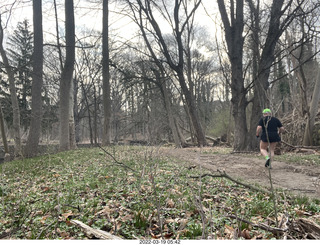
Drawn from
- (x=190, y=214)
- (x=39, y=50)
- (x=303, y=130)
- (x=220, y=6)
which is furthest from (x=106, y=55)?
(x=190, y=214)

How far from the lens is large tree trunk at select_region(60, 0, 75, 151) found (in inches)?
478

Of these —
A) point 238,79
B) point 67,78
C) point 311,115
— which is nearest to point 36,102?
point 67,78

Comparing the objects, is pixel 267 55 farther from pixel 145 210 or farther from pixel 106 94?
pixel 145 210

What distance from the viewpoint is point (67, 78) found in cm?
1233

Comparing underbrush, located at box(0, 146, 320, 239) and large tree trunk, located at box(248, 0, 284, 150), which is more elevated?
large tree trunk, located at box(248, 0, 284, 150)

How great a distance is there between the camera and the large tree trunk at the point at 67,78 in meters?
12.1

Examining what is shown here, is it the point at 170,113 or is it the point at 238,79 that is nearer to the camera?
the point at 238,79

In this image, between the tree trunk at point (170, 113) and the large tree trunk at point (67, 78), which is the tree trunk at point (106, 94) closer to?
the large tree trunk at point (67, 78)

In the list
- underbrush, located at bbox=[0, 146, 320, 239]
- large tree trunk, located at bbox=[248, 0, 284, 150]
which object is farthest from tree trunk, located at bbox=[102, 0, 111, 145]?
underbrush, located at bbox=[0, 146, 320, 239]

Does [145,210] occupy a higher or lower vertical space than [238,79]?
lower

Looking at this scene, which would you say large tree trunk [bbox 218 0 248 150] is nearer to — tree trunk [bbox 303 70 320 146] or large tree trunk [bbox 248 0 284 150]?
large tree trunk [bbox 248 0 284 150]

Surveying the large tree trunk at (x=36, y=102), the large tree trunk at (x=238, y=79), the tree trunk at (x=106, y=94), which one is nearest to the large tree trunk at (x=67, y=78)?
the large tree trunk at (x=36, y=102)

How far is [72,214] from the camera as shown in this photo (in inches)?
127

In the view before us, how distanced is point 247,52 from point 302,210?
66.8 feet
